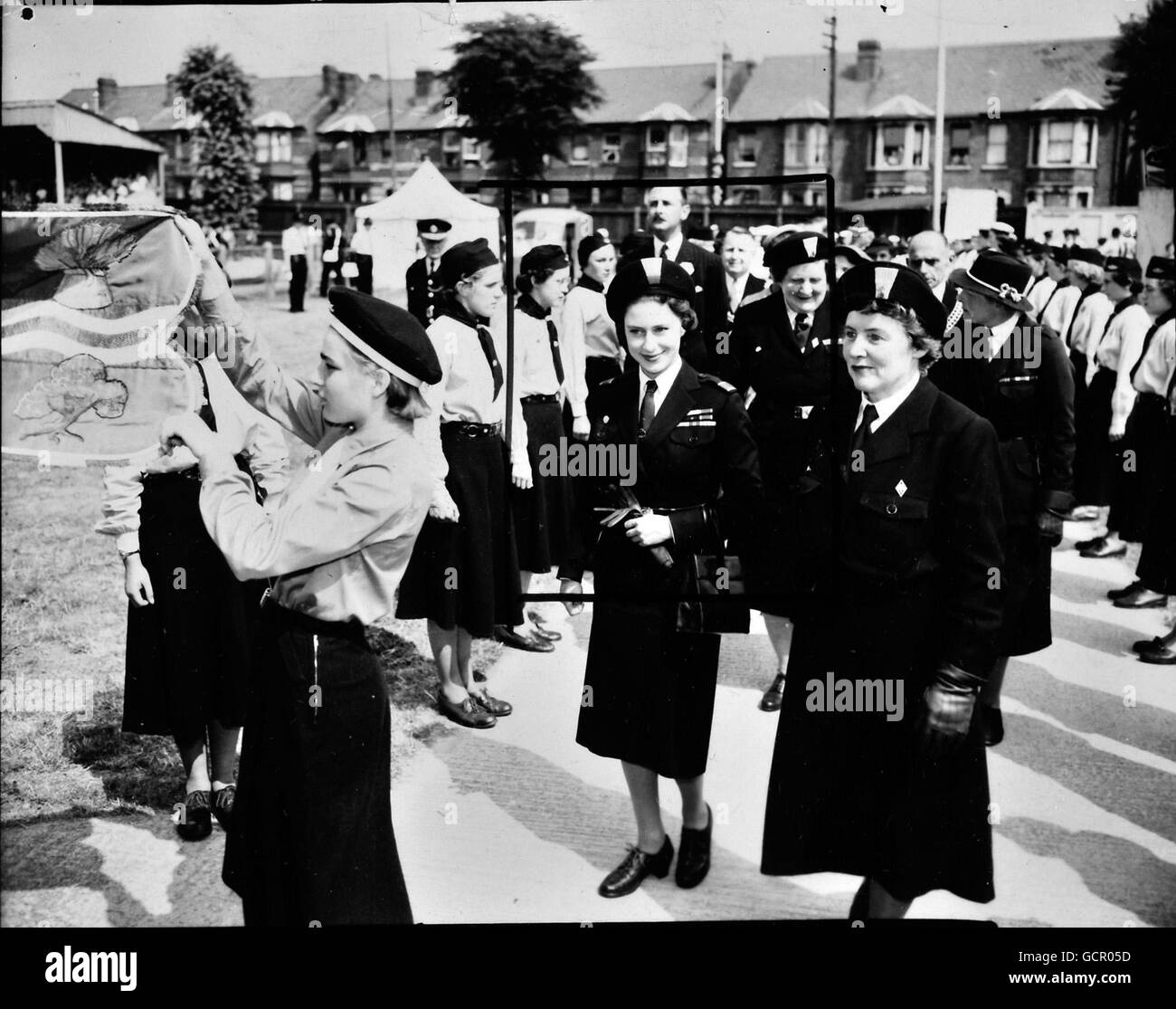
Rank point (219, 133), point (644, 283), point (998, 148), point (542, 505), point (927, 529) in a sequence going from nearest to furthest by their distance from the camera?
point (927, 529) → point (644, 283) → point (542, 505) → point (219, 133) → point (998, 148)

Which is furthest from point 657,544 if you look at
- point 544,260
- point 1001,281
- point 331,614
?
point 544,260

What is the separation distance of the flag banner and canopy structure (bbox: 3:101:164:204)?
0.32 m

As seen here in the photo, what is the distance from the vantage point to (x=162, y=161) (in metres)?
4.75

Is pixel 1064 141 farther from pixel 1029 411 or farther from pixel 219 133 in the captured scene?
pixel 1029 411

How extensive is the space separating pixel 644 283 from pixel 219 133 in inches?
162

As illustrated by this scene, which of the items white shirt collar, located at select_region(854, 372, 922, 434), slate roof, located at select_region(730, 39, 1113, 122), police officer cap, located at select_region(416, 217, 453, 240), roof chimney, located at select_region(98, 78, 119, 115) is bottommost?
white shirt collar, located at select_region(854, 372, 922, 434)

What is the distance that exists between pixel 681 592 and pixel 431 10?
75.9 inches

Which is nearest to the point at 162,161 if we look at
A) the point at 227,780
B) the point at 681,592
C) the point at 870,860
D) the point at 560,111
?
the point at 560,111

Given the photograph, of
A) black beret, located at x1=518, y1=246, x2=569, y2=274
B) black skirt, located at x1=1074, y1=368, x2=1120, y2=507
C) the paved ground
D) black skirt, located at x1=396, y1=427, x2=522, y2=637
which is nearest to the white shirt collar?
the paved ground

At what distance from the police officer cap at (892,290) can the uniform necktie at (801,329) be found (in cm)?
161

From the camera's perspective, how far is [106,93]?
3.98 m

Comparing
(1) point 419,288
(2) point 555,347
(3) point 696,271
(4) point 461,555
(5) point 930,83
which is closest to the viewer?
(4) point 461,555

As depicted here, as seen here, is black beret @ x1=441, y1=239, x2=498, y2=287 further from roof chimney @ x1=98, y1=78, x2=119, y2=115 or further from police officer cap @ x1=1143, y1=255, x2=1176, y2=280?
police officer cap @ x1=1143, y1=255, x2=1176, y2=280

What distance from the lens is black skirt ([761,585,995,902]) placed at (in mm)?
2996
